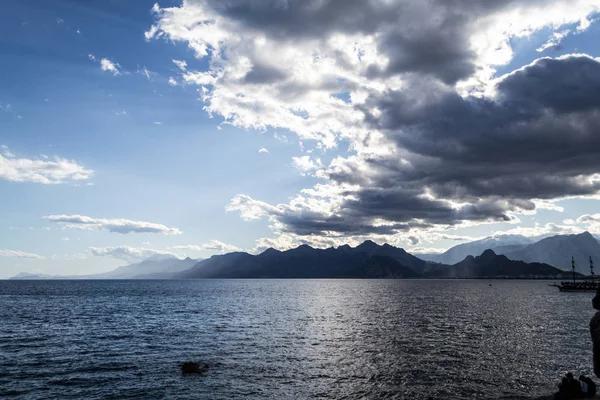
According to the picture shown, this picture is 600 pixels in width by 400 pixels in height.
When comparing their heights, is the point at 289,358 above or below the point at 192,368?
below

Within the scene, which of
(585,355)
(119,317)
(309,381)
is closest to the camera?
(309,381)

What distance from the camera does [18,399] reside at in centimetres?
3622

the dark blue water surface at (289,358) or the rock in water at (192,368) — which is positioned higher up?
the rock in water at (192,368)

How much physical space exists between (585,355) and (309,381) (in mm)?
40186

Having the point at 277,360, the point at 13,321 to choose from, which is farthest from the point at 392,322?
the point at 13,321

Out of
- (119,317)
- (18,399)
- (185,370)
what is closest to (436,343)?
(185,370)

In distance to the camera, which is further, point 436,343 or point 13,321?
point 13,321

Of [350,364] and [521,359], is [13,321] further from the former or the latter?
[521,359]

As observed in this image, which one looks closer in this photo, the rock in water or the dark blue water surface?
the dark blue water surface

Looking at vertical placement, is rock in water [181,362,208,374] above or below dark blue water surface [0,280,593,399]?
above

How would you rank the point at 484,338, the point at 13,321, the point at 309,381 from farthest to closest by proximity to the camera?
1. the point at 13,321
2. the point at 484,338
3. the point at 309,381

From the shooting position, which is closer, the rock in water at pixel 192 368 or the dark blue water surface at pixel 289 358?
the dark blue water surface at pixel 289 358

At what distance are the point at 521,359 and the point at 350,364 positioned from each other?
23186 mm

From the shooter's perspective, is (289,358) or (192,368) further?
(289,358)
